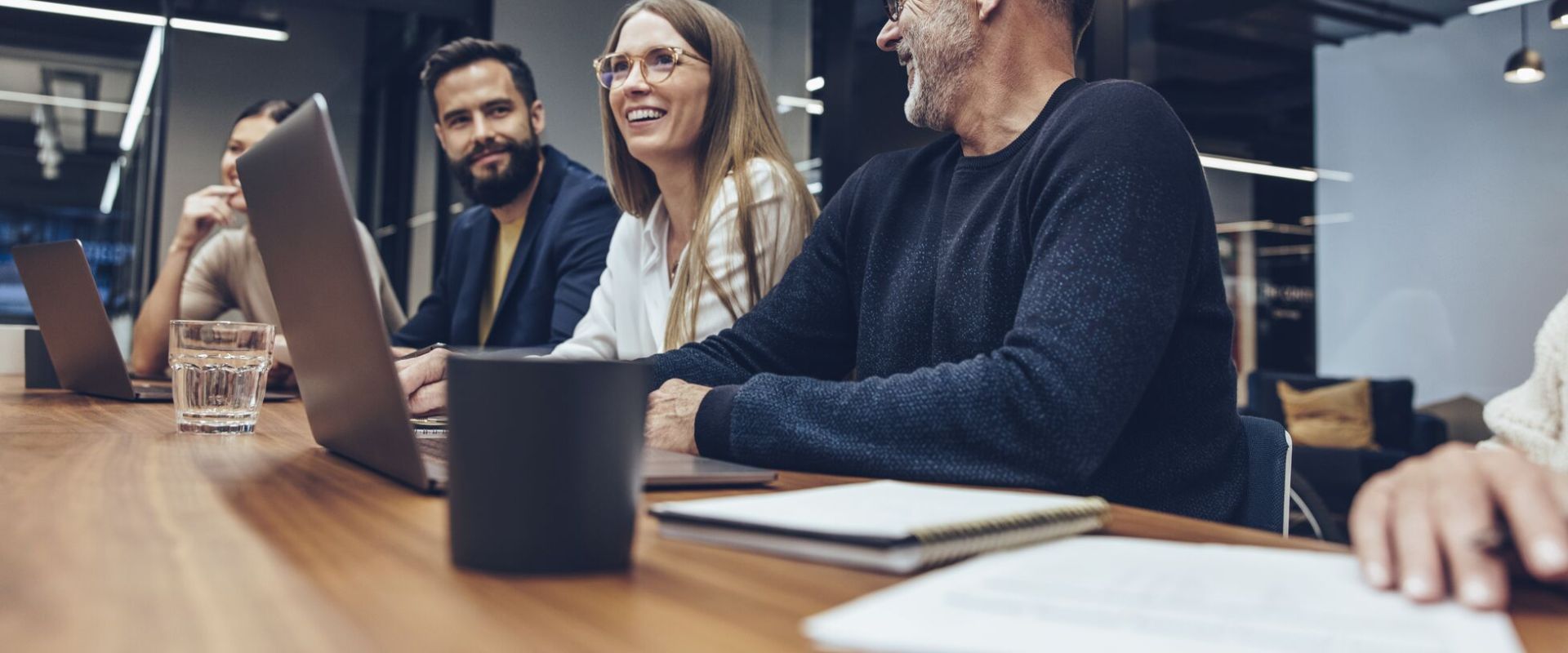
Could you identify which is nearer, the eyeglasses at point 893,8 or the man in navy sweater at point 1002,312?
the man in navy sweater at point 1002,312

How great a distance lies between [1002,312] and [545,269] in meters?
1.67

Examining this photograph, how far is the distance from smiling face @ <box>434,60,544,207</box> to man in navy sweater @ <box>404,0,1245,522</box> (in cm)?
164

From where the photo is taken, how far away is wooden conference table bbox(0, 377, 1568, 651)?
372 mm

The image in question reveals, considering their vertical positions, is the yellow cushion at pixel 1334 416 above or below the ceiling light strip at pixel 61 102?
below

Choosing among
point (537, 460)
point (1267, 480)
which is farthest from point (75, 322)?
point (1267, 480)

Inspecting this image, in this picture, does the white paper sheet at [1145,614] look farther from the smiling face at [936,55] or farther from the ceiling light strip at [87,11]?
the ceiling light strip at [87,11]

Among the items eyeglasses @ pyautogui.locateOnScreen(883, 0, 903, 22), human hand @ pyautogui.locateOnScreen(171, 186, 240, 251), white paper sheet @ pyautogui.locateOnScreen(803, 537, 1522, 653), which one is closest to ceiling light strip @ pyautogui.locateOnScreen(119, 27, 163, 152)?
human hand @ pyautogui.locateOnScreen(171, 186, 240, 251)

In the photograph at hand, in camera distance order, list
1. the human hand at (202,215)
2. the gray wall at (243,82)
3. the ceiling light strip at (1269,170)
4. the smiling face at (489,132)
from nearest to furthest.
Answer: the human hand at (202,215)
the smiling face at (489,132)
the gray wall at (243,82)
the ceiling light strip at (1269,170)

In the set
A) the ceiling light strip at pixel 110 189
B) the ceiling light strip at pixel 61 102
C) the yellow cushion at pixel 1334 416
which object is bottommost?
the yellow cushion at pixel 1334 416

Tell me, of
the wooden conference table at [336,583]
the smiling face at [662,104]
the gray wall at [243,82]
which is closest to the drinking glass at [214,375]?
the wooden conference table at [336,583]

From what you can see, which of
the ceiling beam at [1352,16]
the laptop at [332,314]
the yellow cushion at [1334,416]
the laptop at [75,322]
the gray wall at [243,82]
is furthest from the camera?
the gray wall at [243,82]

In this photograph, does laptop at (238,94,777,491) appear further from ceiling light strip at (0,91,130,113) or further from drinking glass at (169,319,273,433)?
ceiling light strip at (0,91,130,113)

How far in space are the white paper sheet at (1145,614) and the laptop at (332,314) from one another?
0.72ft

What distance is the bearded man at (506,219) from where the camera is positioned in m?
2.68
